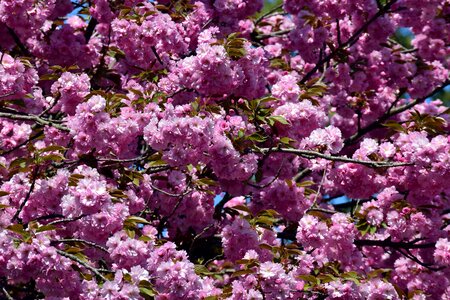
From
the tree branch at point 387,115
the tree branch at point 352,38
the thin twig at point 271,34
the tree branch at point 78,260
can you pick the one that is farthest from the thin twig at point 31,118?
the thin twig at point 271,34

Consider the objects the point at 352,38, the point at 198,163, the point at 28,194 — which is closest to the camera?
the point at 28,194

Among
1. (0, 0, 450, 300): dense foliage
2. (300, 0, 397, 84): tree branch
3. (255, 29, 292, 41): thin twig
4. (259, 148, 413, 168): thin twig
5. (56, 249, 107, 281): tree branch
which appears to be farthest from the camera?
(255, 29, 292, 41): thin twig

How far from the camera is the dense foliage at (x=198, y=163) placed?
4660 millimetres

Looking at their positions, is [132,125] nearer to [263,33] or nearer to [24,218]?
[24,218]

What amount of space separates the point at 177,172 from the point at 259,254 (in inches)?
35.2

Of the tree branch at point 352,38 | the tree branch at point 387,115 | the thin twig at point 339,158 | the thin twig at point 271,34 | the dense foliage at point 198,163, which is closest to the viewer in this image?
the dense foliage at point 198,163

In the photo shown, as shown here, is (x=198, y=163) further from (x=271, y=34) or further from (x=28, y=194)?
(x=271, y=34)

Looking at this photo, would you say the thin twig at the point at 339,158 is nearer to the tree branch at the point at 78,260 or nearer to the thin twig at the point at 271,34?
the tree branch at the point at 78,260

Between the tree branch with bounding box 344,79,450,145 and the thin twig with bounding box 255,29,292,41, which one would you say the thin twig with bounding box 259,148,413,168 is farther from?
the thin twig with bounding box 255,29,292,41

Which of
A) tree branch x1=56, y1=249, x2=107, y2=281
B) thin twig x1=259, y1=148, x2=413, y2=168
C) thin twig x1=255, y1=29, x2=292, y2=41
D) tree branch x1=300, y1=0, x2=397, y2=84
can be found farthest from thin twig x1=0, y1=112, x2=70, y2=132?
thin twig x1=255, y1=29, x2=292, y2=41

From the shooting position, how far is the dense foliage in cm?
466

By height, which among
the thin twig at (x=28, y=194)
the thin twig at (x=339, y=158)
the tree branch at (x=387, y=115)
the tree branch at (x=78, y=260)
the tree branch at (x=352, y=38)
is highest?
the tree branch at (x=352, y=38)

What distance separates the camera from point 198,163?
225 inches

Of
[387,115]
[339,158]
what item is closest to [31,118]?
→ [339,158]
